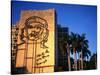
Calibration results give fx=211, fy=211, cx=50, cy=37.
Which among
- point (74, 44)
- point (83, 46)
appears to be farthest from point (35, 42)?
point (83, 46)

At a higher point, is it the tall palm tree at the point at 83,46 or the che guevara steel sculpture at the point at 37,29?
the che guevara steel sculpture at the point at 37,29

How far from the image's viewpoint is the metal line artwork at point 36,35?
2529 mm

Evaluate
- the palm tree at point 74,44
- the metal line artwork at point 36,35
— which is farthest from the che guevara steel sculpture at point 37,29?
the palm tree at point 74,44

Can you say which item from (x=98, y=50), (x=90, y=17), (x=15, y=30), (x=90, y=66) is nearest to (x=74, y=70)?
(x=90, y=66)

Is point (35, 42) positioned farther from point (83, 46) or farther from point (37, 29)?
point (83, 46)

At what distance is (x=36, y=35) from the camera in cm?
256

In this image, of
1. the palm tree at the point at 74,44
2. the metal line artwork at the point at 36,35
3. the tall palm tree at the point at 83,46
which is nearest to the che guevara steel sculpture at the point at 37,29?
the metal line artwork at the point at 36,35

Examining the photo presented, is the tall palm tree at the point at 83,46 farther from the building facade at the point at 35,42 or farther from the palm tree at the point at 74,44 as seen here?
the building facade at the point at 35,42

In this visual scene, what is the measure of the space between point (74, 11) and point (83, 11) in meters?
0.13

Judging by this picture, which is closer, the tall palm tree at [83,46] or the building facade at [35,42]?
the building facade at [35,42]

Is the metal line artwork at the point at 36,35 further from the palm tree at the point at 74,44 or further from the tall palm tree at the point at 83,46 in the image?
the tall palm tree at the point at 83,46

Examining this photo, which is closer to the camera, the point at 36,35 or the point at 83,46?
the point at 36,35

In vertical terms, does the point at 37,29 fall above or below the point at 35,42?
above

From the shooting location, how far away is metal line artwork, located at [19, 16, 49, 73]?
8.30ft
